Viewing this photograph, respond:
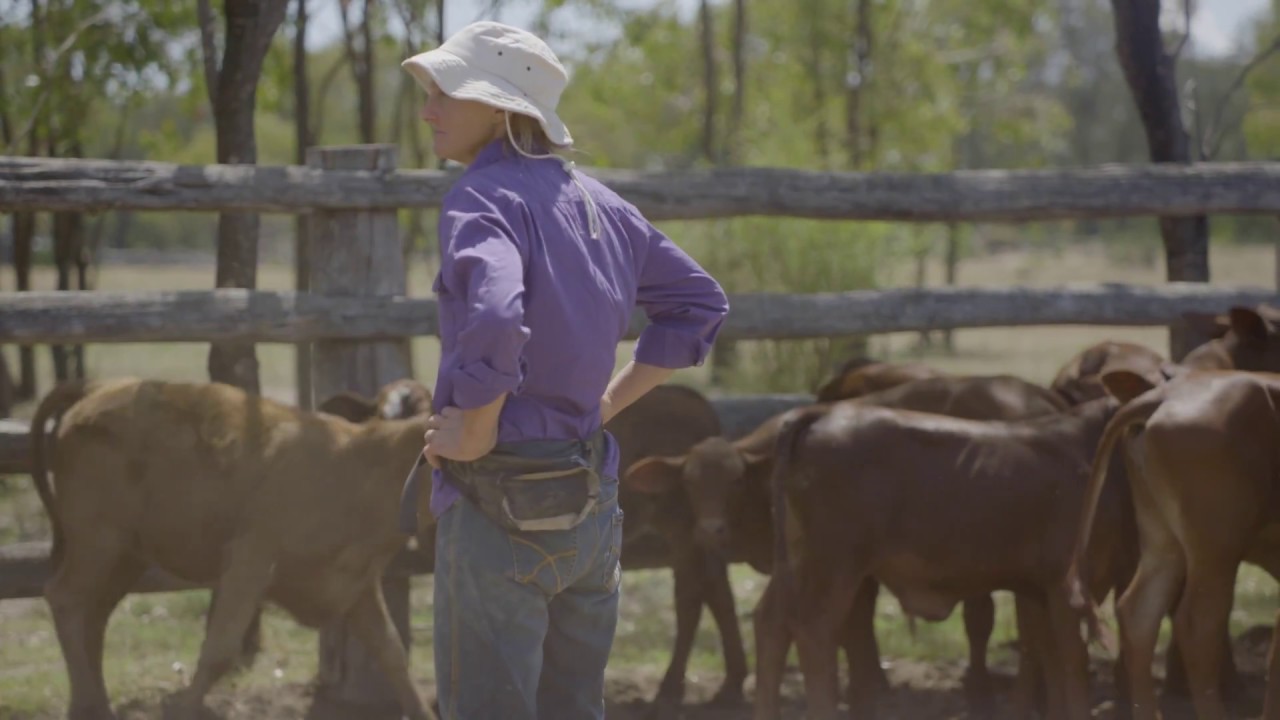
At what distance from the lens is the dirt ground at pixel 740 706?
5941mm

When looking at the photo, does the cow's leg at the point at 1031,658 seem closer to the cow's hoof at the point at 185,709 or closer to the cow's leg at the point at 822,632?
the cow's leg at the point at 822,632

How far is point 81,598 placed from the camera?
17.5 ft

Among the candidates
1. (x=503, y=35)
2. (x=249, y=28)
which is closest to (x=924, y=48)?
(x=249, y=28)

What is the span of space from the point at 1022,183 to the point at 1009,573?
2.23 metres

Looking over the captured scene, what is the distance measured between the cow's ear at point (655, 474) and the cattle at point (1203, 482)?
1403mm

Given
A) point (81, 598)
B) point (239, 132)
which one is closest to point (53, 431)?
point (81, 598)

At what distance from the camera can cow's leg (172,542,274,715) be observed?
17.3 feet

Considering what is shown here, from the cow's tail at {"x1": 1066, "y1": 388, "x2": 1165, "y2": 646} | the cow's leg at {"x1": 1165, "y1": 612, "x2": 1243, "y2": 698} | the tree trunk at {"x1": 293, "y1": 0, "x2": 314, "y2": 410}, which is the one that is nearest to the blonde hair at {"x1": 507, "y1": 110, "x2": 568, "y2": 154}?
the cow's tail at {"x1": 1066, "y1": 388, "x2": 1165, "y2": 646}

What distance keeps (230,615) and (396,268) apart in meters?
1.63

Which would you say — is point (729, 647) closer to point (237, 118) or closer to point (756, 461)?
point (756, 461)

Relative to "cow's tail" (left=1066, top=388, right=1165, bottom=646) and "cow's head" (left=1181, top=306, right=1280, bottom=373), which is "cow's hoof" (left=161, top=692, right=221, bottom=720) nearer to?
"cow's tail" (left=1066, top=388, right=1165, bottom=646)

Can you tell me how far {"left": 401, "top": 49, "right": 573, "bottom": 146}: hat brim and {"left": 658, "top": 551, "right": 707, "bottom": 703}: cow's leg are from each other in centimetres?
315

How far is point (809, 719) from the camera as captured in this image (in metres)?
5.25

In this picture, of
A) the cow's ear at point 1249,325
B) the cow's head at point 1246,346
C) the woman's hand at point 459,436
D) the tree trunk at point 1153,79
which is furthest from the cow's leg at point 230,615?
the tree trunk at point 1153,79
